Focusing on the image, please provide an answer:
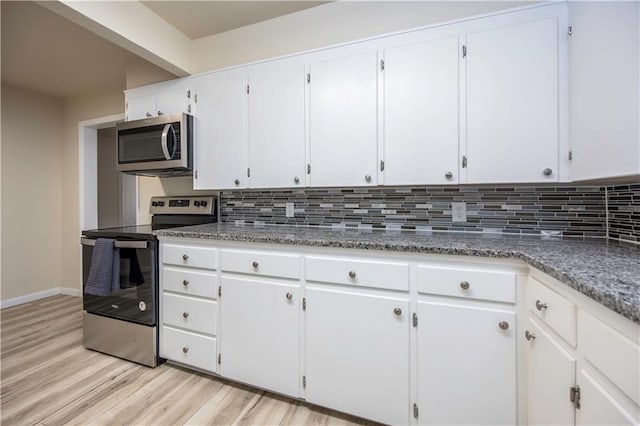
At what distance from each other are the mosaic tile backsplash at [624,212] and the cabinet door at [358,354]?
1154 millimetres

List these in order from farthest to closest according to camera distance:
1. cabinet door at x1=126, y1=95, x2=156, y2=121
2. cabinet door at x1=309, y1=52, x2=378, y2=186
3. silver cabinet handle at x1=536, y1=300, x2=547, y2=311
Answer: cabinet door at x1=126, y1=95, x2=156, y2=121 < cabinet door at x1=309, y1=52, x2=378, y2=186 < silver cabinet handle at x1=536, y1=300, x2=547, y2=311

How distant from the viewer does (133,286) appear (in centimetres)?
195

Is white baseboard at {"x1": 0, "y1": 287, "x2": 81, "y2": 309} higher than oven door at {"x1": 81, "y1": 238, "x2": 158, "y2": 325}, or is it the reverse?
oven door at {"x1": 81, "y1": 238, "x2": 158, "y2": 325}

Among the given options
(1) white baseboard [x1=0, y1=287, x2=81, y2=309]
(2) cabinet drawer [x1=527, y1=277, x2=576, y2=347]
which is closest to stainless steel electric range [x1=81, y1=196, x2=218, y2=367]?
(1) white baseboard [x1=0, y1=287, x2=81, y2=309]

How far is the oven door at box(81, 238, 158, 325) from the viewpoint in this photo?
1882 millimetres

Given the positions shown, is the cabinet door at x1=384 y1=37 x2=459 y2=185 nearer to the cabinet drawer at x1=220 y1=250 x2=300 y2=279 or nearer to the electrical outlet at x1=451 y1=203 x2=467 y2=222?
the electrical outlet at x1=451 y1=203 x2=467 y2=222

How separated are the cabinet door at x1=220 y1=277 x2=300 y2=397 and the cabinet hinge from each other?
3.59ft

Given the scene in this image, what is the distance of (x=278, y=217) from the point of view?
2.29m

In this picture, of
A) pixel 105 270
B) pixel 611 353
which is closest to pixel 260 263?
pixel 105 270

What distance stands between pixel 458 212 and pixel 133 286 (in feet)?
7.25

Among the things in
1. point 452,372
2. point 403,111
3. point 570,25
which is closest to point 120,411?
point 452,372

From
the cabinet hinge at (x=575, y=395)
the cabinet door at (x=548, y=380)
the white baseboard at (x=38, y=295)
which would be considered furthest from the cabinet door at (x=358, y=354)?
the white baseboard at (x=38, y=295)

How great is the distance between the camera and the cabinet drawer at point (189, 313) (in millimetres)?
1750

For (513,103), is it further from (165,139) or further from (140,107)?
(140,107)
